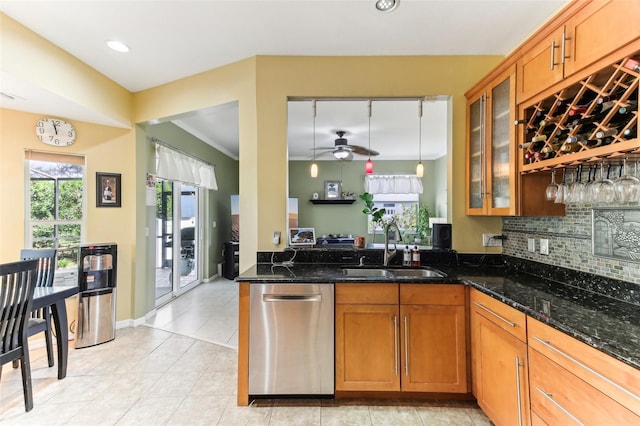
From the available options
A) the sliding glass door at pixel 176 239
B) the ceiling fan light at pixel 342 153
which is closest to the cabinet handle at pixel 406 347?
the ceiling fan light at pixel 342 153

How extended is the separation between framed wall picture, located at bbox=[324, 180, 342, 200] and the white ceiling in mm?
4452

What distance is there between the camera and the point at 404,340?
2.09 metres

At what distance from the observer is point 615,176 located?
168cm

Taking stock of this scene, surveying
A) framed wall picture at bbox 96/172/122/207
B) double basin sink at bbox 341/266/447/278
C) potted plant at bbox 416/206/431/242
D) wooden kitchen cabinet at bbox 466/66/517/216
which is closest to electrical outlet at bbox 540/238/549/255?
wooden kitchen cabinet at bbox 466/66/517/216

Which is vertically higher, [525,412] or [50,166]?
[50,166]

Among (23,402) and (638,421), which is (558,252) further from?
(23,402)

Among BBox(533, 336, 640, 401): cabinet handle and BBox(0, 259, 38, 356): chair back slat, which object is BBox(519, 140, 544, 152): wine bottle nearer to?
BBox(533, 336, 640, 401): cabinet handle

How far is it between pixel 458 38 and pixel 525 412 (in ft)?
8.71

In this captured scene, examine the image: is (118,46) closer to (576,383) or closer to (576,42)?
(576,42)

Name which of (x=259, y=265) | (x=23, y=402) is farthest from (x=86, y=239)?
A: (x=259, y=265)

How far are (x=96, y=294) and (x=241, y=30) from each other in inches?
118

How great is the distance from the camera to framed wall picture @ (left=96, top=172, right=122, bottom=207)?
136 inches

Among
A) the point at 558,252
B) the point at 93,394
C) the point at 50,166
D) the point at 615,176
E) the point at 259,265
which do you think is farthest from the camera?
the point at 50,166

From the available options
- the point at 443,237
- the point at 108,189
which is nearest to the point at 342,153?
the point at 443,237
